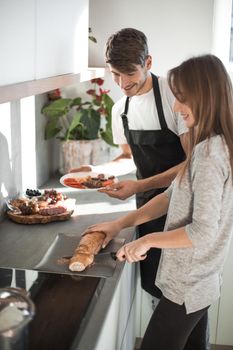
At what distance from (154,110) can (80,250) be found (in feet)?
2.29

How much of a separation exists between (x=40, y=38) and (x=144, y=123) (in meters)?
0.61

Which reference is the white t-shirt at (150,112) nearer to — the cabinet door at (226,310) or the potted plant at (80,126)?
the potted plant at (80,126)

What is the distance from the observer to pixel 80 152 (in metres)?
2.53

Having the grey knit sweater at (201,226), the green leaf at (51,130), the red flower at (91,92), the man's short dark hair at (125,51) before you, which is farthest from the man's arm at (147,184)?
the red flower at (91,92)

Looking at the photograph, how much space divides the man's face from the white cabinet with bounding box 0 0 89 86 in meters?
0.20

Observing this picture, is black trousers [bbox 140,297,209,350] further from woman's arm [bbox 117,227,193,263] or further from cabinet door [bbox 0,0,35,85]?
cabinet door [bbox 0,0,35,85]

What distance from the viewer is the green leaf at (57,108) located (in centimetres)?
244

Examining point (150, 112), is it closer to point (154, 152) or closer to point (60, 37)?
point (154, 152)

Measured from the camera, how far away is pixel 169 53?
8.34 ft

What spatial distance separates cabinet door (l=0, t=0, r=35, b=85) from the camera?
1.20 meters

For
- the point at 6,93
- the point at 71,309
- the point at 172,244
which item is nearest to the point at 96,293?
the point at 71,309

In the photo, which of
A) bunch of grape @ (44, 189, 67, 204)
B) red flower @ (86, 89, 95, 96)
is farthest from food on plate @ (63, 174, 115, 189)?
red flower @ (86, 89, 95, 96)

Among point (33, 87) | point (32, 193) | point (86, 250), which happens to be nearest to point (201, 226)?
point (86, 250)

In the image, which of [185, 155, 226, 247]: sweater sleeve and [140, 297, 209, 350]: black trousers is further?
[140, 297, 209, 350]: black trousers
